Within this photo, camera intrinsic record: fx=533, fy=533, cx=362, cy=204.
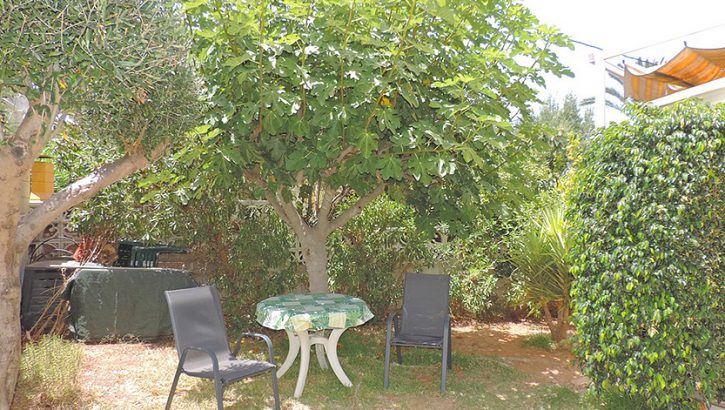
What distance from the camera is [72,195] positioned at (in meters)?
Result: 4.70

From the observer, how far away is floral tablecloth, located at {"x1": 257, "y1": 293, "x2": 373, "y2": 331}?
5.31 metres

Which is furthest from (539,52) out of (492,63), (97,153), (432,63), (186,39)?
(97,153)

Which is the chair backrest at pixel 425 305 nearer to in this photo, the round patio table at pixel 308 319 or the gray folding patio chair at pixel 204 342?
the round patio table at pixel 308 319

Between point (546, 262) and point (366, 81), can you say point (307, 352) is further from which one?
point (546, 262)

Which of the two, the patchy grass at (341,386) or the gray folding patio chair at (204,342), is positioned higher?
the gray folding patio chair at (204,342)

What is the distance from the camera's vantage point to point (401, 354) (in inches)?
276

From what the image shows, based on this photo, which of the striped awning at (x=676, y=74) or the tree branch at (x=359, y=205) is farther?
the striped awning at (x=676, y=74)

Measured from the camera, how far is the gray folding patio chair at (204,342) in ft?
15.4

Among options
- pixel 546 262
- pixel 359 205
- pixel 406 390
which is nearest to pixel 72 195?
pixel 359 205

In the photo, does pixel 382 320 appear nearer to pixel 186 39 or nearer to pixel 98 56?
pixel 186 39

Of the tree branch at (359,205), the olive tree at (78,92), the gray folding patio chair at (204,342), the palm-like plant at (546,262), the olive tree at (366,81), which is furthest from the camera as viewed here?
the palm-like plant at (546,262)

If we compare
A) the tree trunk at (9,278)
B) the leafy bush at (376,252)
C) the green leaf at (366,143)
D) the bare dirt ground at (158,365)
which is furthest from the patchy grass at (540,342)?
the tree trunk at (9,278)

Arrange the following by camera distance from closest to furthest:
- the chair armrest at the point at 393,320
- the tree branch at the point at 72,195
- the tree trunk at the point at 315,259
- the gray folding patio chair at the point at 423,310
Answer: the tree branch at the point at 72,195, the chair armrest at the point at 393,320, the gray folding patio chair at the point at 423,310, the tree trunk at the point at 315,259

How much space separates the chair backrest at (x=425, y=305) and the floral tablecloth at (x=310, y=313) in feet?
2.88
